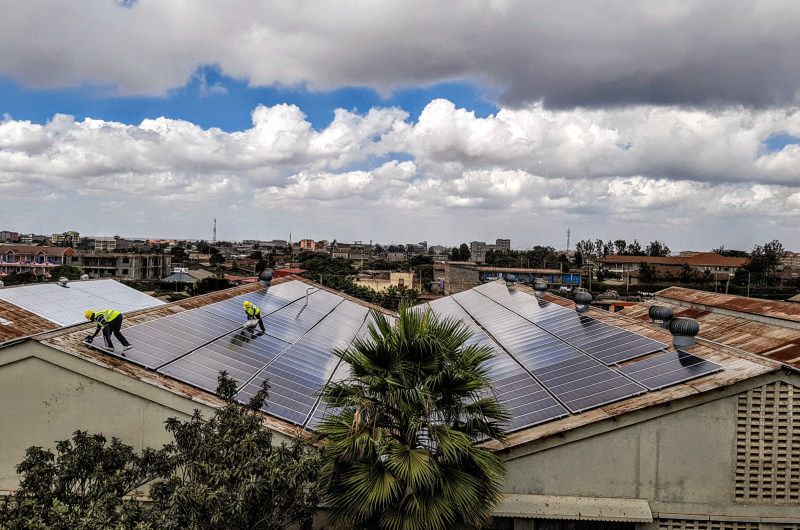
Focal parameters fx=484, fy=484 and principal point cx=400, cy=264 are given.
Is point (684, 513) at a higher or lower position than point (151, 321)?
lower

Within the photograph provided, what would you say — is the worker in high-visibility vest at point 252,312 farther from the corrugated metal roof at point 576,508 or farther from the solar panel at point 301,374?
the corrugated metal roof at point 576,508

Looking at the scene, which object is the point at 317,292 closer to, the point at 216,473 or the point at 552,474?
the point at 552,474

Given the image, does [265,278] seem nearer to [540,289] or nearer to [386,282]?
[540,289]

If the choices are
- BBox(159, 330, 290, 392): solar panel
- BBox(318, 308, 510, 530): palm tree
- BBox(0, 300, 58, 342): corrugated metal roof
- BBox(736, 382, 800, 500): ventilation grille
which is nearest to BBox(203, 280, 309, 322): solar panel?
BBox(159, 330, 290, 392): solar panel

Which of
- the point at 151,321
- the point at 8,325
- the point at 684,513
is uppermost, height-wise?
the point at 151,321

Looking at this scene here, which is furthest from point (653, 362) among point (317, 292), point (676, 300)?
point (317, 292)

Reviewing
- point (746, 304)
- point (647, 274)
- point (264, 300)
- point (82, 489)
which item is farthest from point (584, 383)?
point (647, 274)

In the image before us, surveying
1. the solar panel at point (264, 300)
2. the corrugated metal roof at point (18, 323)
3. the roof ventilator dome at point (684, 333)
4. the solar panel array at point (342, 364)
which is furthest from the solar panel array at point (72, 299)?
the roof ventilator dome at point (684, 333)
